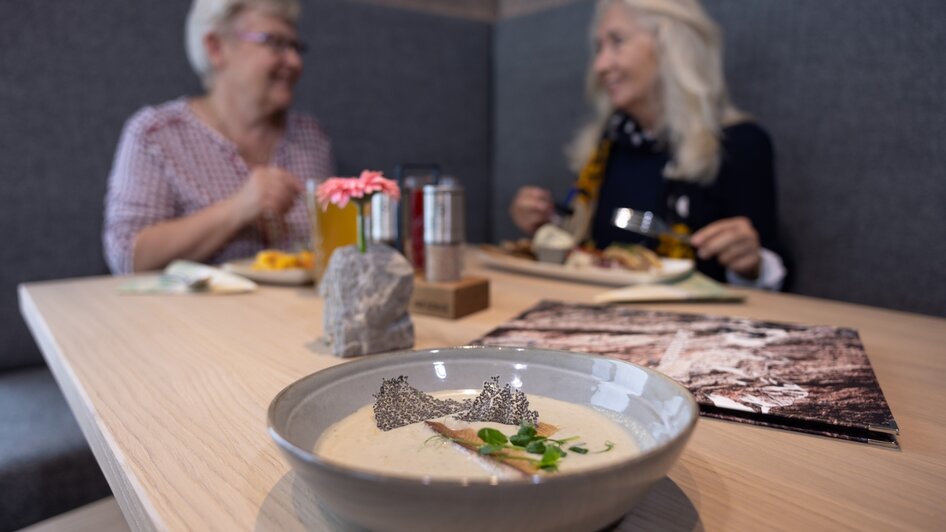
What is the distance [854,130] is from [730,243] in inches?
23.4

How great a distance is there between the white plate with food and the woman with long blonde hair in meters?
0.37

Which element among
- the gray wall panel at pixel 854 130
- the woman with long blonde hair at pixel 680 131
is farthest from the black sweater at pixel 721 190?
the gray wall panel at pixel 854 130

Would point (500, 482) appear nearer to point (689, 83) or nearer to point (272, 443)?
point (272, 443)

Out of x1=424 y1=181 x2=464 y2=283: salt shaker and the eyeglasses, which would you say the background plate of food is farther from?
the eyeglasses

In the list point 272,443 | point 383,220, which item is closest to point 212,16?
point 383,220

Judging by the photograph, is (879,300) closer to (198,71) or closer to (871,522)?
(871,522)

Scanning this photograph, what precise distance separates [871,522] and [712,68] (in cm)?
162

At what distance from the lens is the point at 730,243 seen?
53.6 inches

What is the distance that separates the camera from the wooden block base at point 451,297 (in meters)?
0.91

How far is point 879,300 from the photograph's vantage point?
162 centimetres

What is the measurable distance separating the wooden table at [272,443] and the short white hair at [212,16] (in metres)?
1.06

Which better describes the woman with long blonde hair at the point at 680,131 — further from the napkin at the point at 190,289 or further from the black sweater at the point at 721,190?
the napkin at the point at 190,289

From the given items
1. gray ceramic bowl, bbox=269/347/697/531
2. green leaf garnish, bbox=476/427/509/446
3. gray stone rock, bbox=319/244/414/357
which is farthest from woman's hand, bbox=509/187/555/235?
green leaf garnish, bbox=476/427/509/446

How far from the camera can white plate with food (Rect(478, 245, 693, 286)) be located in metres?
1.15
